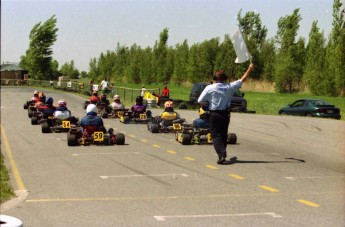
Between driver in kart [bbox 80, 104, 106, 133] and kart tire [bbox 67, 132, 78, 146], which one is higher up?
driver in kart [bbox 80, 104, 106, 133]

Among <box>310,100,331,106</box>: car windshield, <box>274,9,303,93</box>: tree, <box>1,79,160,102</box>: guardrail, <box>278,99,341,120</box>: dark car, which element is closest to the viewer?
<box>278,99,341,120</box>: dark car

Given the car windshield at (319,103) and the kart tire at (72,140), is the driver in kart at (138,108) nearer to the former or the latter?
the kart tire at (72,140)

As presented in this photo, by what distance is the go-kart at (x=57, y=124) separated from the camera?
67.1ft

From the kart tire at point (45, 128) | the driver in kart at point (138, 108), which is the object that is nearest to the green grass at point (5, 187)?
the kart tire at point (45, 128)

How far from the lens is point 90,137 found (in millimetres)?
16656

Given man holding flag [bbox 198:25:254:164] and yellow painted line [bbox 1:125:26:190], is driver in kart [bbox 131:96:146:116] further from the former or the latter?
man holding flag [bbox 198:25:254:164]

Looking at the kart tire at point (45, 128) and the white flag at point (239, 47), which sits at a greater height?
the white flag at point (239, 47)

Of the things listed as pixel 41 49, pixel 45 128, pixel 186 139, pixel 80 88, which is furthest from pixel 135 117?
pixel 41 49

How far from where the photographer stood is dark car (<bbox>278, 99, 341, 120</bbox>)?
31.2 m

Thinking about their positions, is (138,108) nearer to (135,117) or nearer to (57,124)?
(135,117)

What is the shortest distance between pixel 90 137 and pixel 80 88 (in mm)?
41347

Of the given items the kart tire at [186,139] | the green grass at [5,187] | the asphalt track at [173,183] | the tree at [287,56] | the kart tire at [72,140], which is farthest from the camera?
the tree at [287,56]

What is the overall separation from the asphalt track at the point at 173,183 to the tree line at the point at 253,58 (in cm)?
2805

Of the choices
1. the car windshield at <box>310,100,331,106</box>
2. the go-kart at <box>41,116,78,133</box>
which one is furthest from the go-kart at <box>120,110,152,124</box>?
the car windshield at <box>310,100,331,106</box>
